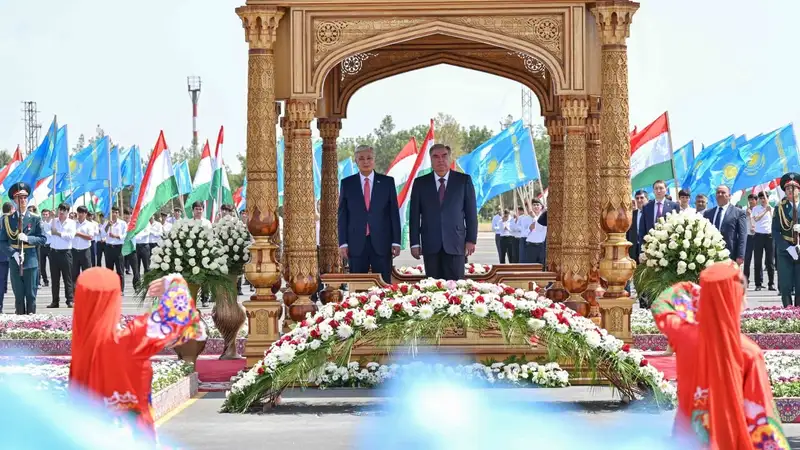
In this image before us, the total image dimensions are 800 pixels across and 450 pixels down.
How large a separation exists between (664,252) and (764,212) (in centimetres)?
1497

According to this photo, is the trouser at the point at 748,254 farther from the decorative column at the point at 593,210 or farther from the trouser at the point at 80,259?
the trouser at the point at 80,259

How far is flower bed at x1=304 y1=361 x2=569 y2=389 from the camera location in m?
13.7

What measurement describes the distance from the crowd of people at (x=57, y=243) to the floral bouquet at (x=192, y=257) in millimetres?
272

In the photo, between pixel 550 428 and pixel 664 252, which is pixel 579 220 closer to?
pixel 664 252

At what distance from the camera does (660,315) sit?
7.77 metres

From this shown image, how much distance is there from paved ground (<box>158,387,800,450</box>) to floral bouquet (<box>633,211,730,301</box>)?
322 cm

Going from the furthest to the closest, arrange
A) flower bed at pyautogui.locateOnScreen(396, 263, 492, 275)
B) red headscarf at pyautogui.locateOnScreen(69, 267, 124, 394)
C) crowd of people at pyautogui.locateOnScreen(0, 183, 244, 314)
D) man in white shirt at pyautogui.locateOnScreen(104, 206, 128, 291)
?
man in white shirt at pyautogui.locateOnScreen(104, 206, 128, 291)
crowd of people at pyautogui.locateOnScreen(0, 183, 244, 314)
flower bed at pyautogui.locateOnScreen(396, 263, 492, 275)
red headscarf at pyautogui.locateOnScreen(69, 267, 124, 394)

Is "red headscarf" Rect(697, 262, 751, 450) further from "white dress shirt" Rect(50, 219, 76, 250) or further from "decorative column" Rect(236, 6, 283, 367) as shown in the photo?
"white dress shirt" Rect(50, 219, 76, 250)

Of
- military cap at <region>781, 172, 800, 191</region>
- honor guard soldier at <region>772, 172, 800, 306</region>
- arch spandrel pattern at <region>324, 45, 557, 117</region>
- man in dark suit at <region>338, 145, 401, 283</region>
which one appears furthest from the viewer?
military cap at <region>781, 172, 800, 191</region>

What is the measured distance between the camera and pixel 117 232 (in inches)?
1307

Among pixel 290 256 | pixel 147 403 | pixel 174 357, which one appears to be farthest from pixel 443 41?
pixel 147 403

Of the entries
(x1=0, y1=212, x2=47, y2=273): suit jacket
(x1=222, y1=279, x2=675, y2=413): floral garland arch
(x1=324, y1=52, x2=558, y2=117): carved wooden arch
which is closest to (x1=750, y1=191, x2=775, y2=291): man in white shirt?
(x1=324, y1=52, x2=558, y2=117): carved wooden arch

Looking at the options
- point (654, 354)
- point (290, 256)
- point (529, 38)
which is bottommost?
point (654, 354)

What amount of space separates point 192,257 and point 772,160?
960 inches
